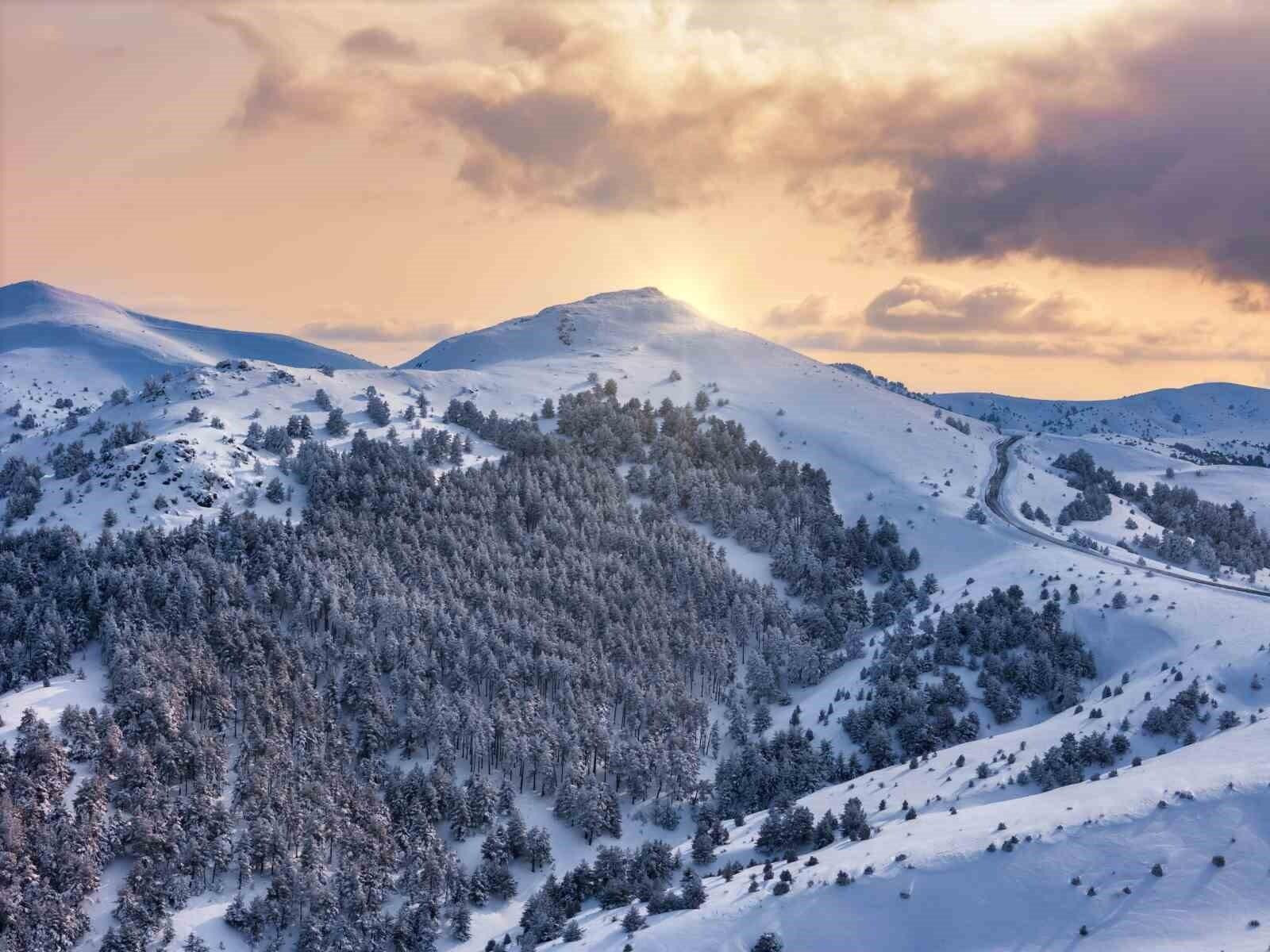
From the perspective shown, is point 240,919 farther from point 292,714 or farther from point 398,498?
point 398,498

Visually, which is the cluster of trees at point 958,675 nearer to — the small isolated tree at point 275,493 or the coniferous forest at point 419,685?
the coniferous forest at point 419,685

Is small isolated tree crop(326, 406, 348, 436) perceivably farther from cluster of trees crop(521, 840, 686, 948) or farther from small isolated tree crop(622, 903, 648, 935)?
small isolated tree crop(622, 903, 648, 935)

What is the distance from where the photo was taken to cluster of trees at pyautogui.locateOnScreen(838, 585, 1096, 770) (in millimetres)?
113875

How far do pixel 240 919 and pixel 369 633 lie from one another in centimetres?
4081

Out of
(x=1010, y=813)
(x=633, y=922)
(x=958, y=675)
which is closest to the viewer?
(x=633, y=922)

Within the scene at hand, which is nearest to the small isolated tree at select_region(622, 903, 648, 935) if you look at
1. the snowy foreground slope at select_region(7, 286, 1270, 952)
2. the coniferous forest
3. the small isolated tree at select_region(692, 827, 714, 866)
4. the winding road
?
the snowy foreground slope at select_region(7, 286, 1270, 952)

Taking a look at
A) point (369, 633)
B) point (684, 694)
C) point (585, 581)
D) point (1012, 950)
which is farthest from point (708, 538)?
point (1012, 950)

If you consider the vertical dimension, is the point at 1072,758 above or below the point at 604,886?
above

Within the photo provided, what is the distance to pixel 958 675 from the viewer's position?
123 m

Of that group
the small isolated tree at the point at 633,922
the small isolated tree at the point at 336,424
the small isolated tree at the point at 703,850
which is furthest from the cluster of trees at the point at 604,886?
the small isolated tree at the point at 336,424

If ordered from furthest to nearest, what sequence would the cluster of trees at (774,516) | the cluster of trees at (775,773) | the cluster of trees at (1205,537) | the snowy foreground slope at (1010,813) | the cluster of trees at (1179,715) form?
the cluster of trees at (1205,537), the cluster of trees at (774,516), the cluster of trees at (775,773), the cluster of trees at (1179,715), the snowy foreground slope at (1010,813)

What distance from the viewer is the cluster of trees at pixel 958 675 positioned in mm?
113875

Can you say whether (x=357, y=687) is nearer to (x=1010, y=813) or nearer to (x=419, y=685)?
(x=419, y=685)

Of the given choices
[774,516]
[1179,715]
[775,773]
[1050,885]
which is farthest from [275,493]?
[1179,715]
